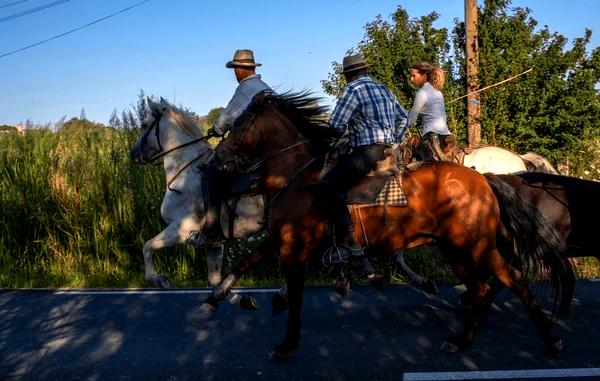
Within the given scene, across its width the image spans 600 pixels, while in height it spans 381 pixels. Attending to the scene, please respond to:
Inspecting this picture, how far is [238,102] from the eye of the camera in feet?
26.3

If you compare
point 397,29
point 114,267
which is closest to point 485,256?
point 114,267

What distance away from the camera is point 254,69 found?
27.6ft

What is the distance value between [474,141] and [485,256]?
7666mm

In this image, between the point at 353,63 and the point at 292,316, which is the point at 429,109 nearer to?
the point at 353,63

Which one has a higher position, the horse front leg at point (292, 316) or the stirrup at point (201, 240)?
the stirrup at point (201, 240)

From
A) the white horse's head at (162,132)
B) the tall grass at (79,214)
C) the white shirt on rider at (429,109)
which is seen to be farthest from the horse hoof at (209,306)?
the tall grass at (79,214)

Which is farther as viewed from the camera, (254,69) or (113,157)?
(113,157)

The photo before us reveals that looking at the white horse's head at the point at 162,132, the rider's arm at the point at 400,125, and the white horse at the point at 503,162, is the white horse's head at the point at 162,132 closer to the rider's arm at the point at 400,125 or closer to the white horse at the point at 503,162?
the rider's arm at the point at 400,125

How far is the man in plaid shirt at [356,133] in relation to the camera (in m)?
6.32

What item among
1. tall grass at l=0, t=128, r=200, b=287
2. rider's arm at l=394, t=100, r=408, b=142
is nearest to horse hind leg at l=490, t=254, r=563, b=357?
rider's arm at l=394, t=100, r=408, b=142

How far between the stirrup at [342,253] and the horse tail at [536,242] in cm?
151

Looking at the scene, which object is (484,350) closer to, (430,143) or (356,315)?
(356,315)

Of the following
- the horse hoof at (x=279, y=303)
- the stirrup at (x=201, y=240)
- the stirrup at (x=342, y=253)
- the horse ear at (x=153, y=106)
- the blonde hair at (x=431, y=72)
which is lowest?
the horse hoof at (x=279, y=303)

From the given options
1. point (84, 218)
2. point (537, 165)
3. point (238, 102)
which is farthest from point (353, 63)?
point (84, 218)
